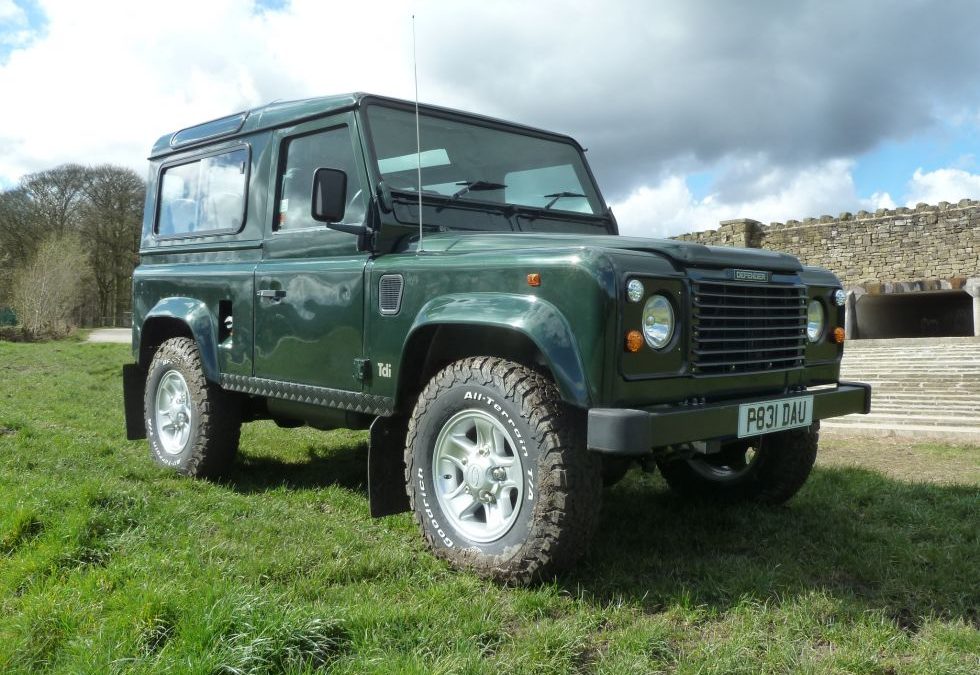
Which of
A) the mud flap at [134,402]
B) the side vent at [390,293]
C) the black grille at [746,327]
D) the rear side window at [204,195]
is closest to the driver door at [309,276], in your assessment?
the side vent at [390,293]

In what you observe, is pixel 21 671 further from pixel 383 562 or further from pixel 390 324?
pixel 390 324

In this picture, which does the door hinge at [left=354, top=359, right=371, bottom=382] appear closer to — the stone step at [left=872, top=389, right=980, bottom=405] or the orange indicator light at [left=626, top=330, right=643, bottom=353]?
the orange indicator light at [left=626, top=330, right=643, bottom=353]

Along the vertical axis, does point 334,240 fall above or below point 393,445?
above

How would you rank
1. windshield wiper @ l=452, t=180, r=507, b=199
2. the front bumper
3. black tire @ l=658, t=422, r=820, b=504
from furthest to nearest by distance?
black tire @ l=658, t=422, r=820, b=504 < windshield wiper @ l=452, t=180, r=507, b=199 < the front bumper

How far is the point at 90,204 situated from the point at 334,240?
37291 millimetres

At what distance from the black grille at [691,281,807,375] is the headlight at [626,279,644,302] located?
0.30 meters

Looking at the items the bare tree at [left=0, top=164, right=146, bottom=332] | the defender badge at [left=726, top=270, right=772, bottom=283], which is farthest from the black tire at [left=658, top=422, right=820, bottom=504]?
the bare tree at [left=0, top=164, right=146, bottom=332]

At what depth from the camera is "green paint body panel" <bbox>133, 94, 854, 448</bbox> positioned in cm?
298

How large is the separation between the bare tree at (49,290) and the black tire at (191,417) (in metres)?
27.3

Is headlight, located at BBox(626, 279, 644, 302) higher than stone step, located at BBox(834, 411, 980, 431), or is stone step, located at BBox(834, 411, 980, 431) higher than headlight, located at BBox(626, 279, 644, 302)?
headlight, located at BBox(626, 279, 644, 302)

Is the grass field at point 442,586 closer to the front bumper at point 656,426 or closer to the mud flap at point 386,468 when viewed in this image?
the mud flap at point 386,468

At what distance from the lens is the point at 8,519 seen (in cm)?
374

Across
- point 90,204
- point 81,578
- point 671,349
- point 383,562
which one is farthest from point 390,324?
point 90,204

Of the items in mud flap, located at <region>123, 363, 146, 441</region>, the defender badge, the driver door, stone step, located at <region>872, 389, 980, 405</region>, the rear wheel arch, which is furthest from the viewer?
stone step, located at <region>872, 389, 980, 405</region>
